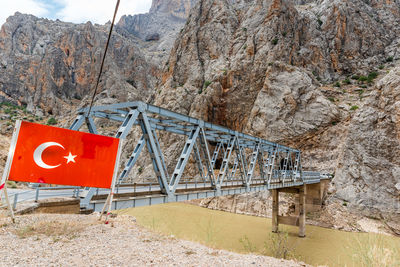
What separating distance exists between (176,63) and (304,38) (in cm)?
3308

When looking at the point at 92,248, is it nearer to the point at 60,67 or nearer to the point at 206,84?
the point at 206,84

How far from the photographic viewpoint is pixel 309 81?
46000 mm

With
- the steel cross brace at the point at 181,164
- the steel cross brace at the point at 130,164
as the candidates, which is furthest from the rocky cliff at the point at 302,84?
the steel cross brace at the point at 130,164

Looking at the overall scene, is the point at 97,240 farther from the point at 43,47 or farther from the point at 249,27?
the point at 43,47

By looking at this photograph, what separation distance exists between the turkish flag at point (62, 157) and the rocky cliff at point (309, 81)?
32074mm

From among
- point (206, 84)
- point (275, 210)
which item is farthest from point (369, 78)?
point (275, 210)

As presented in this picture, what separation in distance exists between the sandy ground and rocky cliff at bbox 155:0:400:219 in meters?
29.6

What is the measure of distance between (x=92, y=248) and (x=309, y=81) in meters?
48.5

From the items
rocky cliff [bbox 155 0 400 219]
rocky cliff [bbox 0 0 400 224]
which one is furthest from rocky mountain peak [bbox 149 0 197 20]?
rocky cliff [bbox 155 0 400 219]

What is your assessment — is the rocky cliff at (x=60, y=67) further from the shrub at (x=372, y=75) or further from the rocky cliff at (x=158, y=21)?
the shrub at (x=372, y=75)

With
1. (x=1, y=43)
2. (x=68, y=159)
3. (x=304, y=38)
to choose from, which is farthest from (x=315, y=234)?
(x=1, y=43)

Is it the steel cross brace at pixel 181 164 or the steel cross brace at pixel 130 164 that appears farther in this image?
the steel cross brace at pixel 130 164

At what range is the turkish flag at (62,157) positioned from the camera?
20.6 feet

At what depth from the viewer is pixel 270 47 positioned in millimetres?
51719
